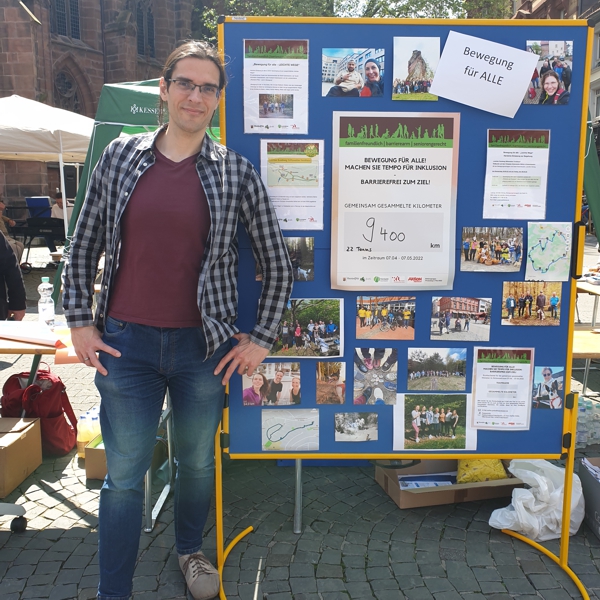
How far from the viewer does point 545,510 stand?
2.88 m

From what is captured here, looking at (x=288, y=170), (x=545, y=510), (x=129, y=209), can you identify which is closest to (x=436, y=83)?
(x=288, y=170)

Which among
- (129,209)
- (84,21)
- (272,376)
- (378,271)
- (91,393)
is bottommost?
(91,393)

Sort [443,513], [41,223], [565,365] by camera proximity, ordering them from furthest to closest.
→ 1. [41,223]
2. [443,513]
3. [565,365]

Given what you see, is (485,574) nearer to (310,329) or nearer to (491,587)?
(491,587)

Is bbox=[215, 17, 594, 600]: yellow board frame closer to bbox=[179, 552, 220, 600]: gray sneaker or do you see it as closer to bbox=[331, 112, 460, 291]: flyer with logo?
bbox=[179, 552, 220, 600]: gray sneaker

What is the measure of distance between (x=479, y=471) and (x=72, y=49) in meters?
25.1

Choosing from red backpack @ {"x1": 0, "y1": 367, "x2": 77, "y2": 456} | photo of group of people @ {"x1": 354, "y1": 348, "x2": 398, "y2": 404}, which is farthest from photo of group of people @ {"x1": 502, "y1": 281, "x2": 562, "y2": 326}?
red backpack @ {"x1": 0, "y1": 367, "x2": 77, "y2": 456}

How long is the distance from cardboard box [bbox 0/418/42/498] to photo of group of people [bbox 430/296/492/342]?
2492 millimetres

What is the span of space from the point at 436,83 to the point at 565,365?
4.11 feet

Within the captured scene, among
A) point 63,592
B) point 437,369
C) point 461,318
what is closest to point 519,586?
point 437,369

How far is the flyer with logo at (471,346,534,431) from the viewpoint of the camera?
95.7 inches

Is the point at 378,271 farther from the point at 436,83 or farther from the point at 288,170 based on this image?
the point at 436,83

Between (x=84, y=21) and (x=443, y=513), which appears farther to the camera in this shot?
(x=84, y=21)

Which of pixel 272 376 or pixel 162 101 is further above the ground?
pixel 162 101
